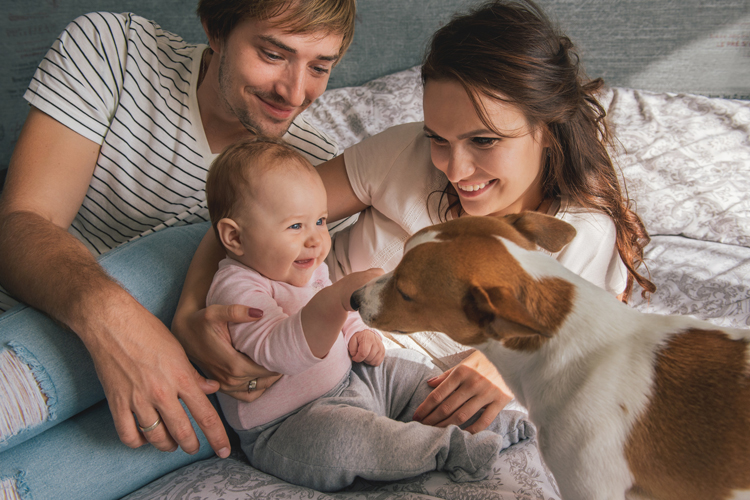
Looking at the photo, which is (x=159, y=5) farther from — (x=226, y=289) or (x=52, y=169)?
(x=226, y=289)

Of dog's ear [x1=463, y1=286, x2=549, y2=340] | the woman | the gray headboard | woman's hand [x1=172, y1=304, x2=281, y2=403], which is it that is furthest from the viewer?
the gray headboard

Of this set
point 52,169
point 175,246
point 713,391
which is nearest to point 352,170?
point 175,246

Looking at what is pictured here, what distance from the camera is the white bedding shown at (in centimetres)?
113

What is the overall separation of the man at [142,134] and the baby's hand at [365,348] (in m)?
0.35

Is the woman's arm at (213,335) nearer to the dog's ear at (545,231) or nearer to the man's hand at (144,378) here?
the man's hand at (144,378)

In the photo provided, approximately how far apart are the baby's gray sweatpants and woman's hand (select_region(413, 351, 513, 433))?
0.11 metres

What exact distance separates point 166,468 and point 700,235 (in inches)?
74.5

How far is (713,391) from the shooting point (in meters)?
0.73

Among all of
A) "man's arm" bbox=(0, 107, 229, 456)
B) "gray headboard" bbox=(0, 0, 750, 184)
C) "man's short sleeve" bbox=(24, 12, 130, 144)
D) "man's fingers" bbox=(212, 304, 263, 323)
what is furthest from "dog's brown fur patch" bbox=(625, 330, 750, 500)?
"gray headboard" bbox=(0, 0, 750, 184)

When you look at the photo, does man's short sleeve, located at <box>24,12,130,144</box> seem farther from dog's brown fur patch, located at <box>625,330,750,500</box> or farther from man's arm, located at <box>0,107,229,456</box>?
dog's brown fur patch, located at <box>625,330,750,500</box>

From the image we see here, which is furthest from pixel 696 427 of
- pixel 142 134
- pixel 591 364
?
pixel 142 134

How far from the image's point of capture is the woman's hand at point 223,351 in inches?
40.1

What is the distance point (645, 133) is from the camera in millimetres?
1962

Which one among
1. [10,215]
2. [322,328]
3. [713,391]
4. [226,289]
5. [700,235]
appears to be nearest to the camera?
[713,391]
